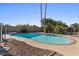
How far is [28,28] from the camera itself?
14.7ft

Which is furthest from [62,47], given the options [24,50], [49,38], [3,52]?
[3,52]

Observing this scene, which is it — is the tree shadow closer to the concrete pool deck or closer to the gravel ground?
the gravel ground

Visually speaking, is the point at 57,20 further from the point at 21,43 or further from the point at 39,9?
the point at 21,43

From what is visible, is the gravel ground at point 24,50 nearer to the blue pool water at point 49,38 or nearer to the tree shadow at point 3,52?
the tree shadow at point 3,52

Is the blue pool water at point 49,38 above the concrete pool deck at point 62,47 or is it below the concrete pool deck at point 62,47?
above

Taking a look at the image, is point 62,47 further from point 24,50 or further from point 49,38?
point 24,50

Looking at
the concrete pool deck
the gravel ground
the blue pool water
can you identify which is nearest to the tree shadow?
the gravel ground

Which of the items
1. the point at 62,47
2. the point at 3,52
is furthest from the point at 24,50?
the point at 62,47

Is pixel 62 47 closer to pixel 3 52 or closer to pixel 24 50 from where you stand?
pixel 24 50

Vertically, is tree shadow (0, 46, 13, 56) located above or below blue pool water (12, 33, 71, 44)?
below

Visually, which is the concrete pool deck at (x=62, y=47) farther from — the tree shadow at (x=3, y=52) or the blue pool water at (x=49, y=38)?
the tree shadow at (x=3, y=52)

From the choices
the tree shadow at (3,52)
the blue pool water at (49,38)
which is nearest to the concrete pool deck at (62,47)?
the blue pool water at (49,38)

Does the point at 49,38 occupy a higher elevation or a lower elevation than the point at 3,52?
higher

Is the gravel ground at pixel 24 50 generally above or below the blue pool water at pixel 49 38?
below
